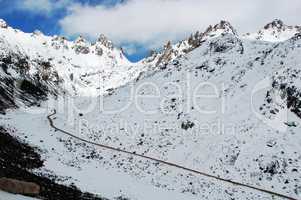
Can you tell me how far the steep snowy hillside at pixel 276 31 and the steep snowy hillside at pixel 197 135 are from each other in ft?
258

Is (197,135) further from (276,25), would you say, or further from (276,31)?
(276,25)

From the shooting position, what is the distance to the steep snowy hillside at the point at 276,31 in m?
136

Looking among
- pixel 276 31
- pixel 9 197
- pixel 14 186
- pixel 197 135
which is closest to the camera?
pixel 9 197

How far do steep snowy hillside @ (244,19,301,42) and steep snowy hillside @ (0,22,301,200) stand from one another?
258 ft

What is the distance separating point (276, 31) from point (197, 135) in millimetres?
119092

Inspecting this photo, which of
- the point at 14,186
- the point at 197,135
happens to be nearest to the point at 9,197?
the point at 14,186

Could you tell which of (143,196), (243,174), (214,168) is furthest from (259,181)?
(143,196)

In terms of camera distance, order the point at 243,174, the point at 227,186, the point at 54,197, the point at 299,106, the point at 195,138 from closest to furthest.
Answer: the point at 54,197
the point at 227,186
the point at 243,174
the point at 299,106
the point at 195,138

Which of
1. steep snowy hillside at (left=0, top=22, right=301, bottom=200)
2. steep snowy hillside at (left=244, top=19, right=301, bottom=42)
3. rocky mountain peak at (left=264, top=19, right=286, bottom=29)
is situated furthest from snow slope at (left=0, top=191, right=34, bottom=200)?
rocky mountain peak at (left=264, top=19, right=286, bottom=29)

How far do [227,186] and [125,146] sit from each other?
50.5ft

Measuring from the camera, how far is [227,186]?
26.9 metres

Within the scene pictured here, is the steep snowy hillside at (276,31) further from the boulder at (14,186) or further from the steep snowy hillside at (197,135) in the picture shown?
the boulder at (14,186)

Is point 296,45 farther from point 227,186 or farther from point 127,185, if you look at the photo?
point 127,185

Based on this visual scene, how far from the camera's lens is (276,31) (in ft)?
481
